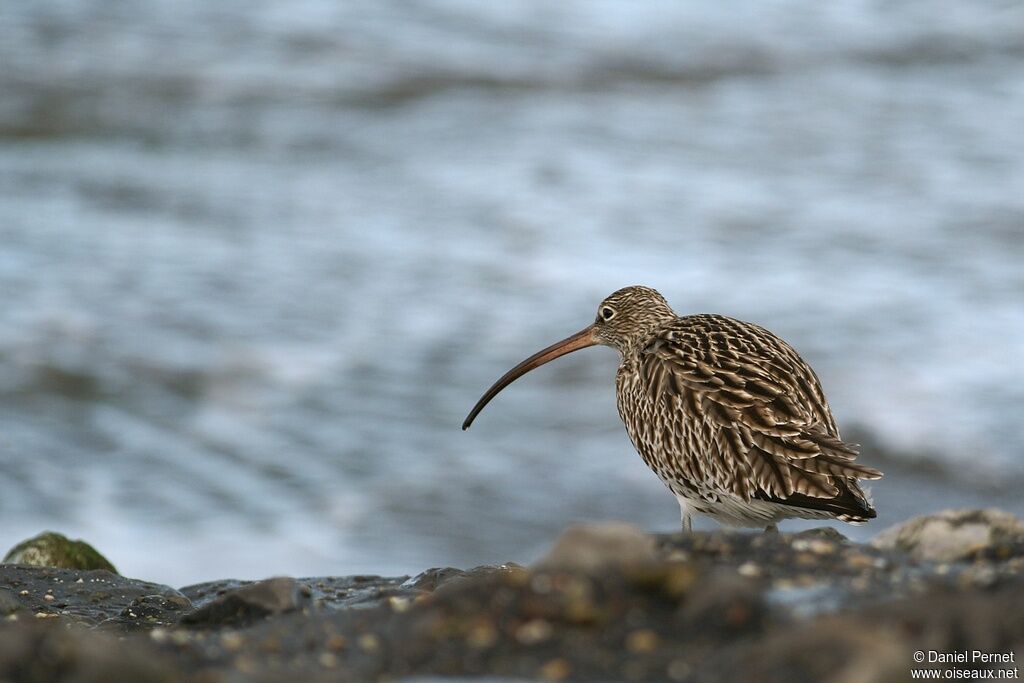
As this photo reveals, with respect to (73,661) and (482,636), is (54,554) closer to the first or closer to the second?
(73,661)

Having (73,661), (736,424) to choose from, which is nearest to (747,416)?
(736,424)

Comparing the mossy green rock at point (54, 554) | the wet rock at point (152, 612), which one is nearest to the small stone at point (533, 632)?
the wet rock at point (152, 612)

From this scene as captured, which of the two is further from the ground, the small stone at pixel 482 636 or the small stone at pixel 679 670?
the small stone at pixel 482 636

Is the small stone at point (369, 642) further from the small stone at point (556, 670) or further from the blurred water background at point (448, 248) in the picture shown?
the blurred water background at point (448, 248)

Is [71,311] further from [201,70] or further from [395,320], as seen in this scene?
[201,70]

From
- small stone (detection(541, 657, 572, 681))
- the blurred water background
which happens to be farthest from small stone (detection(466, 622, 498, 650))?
the blurred water background

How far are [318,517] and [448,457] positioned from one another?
1.26 metres

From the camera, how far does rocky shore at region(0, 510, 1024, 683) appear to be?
3566 mm

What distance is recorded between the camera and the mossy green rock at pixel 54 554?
690 cm

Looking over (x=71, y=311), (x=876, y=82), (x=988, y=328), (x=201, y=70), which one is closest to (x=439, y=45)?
(x=201, y=70)

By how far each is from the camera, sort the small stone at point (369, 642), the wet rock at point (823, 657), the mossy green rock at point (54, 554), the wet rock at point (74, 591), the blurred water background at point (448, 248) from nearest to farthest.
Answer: the wet rock at point (823, 657)
the small stone at point (369, 642)
the wet rock at point (74, 591)
the mossy green rock at point (54, 554)
the blurred water background at point (448, 248)

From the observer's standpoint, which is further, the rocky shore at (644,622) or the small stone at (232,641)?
the small stone at (232,641)

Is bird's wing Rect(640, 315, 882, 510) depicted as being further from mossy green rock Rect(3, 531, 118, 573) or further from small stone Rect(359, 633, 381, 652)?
mossy green rock Rect(3, 531, 118, 573)

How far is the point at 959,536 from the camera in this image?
14.6 feet
